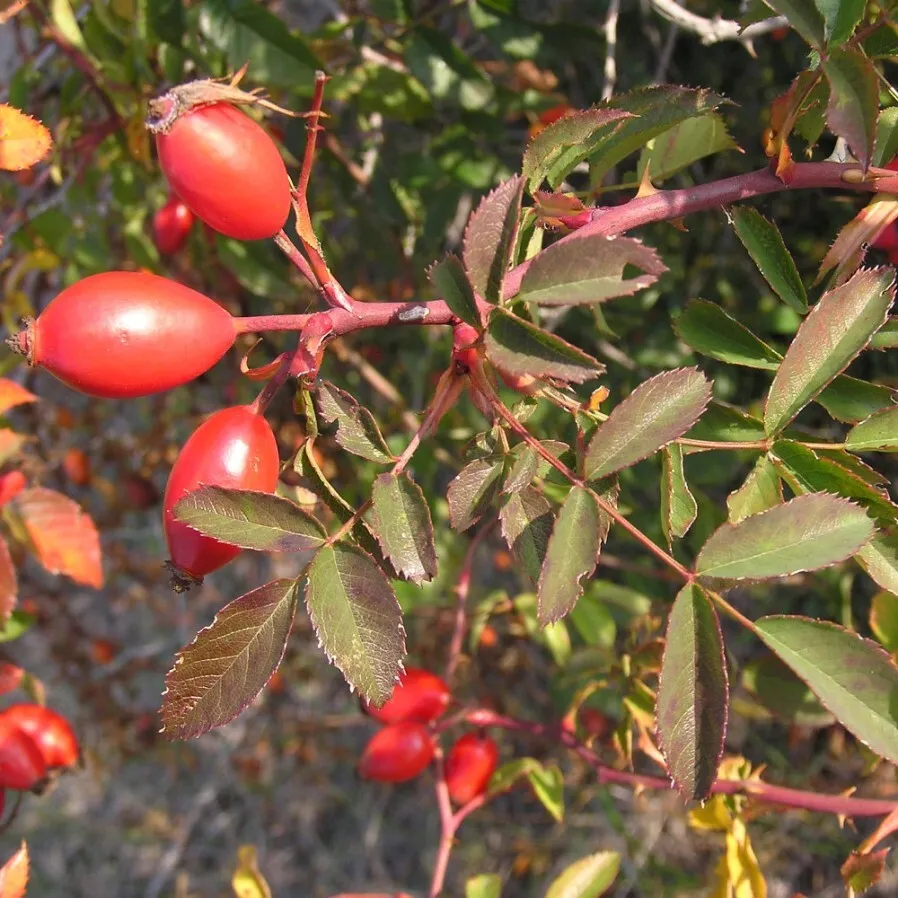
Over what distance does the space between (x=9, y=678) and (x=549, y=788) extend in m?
1.09

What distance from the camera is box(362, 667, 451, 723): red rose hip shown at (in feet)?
5.01

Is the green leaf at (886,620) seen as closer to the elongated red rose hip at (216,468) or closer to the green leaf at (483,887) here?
the green leaf at (483,887)

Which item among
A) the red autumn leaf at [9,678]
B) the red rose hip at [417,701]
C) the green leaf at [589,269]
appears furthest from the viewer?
the red autumn leaf at [9,678]

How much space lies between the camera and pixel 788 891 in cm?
263

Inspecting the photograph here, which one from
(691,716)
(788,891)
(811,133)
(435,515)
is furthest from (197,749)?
(811,133)

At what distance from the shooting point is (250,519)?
849mm

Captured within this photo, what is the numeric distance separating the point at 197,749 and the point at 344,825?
622 millimetres

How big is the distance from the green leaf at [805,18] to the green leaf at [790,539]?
Answer: 46 cm

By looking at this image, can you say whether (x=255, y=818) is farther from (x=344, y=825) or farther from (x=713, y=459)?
(x=713, y=459)

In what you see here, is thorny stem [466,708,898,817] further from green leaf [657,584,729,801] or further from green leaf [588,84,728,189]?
green leaf [588,84,728,189]

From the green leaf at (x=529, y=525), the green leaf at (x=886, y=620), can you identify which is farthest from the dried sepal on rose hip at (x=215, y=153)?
the green leaf at (x=886, y=620)

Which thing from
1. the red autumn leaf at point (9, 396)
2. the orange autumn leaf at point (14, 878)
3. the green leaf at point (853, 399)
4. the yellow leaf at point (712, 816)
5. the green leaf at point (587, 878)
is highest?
the green leaf at point (853, 399)

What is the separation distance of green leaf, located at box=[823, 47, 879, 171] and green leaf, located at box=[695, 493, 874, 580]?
34cm

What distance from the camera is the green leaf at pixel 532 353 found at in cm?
73
